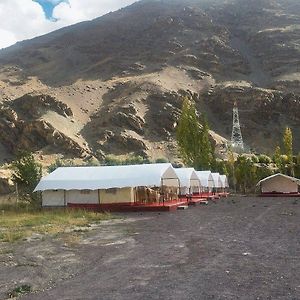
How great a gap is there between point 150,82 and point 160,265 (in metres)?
106

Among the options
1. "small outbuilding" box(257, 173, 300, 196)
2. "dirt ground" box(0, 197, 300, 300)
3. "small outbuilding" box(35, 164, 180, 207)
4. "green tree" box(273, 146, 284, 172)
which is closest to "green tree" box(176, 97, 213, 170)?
"small outbuilding" box(257, 173, 300, 196)

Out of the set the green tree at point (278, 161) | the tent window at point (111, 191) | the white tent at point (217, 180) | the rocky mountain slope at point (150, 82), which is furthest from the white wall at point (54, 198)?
the rocky mountain slope at point (150, 82)

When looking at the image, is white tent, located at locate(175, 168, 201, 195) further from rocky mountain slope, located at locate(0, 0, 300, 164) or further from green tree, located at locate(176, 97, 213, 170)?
rocky mountain slope, located at locate(0, 0, 300, 164)

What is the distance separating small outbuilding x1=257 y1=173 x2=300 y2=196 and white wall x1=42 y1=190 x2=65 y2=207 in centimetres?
3393

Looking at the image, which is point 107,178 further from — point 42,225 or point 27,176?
point 42,225

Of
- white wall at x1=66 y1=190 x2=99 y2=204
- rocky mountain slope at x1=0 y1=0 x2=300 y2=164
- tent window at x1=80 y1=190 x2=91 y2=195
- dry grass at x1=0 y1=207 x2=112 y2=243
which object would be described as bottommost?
dry grass at x1=0 y1=207 x2=112 y2=243

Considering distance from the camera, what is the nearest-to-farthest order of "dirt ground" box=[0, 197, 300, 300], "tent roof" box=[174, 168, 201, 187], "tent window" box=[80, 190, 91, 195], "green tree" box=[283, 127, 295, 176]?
1. "dirt ground" box=[0, 197, 300, 300]
2. "tent window" box=[80, 190, 91, 195]
3. "tent roof" box=[174, 168, 201, 187]
4. "green tree" box=[283, 127, 295, 176]

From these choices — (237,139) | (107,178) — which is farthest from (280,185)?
(237,139)

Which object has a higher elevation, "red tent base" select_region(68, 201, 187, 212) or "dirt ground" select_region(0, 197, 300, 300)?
"red tent base" select_region(68, 201, 187, 212)

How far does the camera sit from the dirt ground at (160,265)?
9039mm

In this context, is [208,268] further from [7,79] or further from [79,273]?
[7,79]

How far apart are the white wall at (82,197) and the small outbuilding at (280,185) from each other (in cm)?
3261

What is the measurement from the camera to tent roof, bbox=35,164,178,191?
113ft

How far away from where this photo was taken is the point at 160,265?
1187 cm
